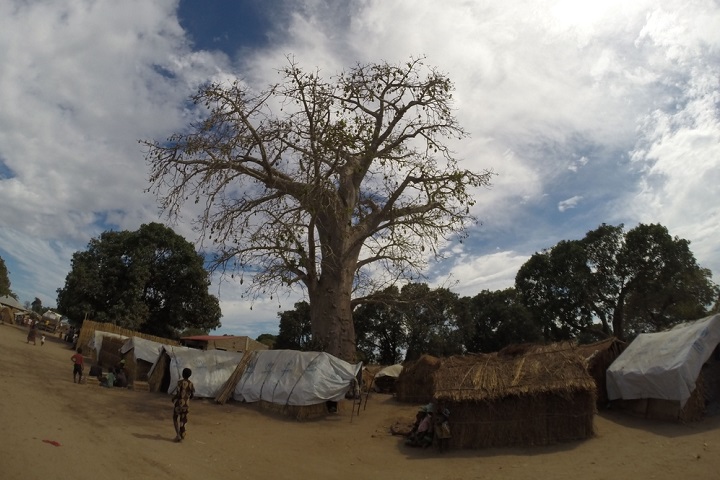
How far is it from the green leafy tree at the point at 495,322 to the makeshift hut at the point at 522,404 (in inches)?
982

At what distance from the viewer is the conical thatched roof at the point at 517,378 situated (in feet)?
28.6

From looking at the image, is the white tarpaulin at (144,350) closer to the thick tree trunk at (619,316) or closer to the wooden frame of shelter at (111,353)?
the wooden frame of shelter at (111,353)

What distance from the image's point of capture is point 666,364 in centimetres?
916

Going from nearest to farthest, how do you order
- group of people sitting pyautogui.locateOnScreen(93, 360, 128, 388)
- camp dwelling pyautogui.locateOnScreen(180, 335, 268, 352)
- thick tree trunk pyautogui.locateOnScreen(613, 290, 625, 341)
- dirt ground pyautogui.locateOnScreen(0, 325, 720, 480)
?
1. dirt ground pyautogui.locateOnScreen(0, 325, 720, 480)
2. group of people sitting pyautogui.locateOnScreen(93, 360, 128, 388)
3. thick tree trunk pyautogui.locateOnScreen(613, 290, 625, 341)
4. camp dwelling pyautogui.locateOnScreen(180, 335, 268, 352)

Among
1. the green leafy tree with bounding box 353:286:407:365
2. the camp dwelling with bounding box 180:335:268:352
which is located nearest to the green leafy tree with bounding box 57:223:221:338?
the camp dwelling with bounding box 180:335:268:352

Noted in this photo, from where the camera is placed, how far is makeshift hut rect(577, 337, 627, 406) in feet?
35.5

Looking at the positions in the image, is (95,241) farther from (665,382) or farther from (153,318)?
(665,382)

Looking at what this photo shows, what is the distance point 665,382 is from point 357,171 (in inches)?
339

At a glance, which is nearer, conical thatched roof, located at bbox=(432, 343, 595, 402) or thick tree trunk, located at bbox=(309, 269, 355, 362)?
conical thatched roof, located at bbox=(432, 343, 595, 402)

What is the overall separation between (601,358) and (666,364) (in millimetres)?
2095

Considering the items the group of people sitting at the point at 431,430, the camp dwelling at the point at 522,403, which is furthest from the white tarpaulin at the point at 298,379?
the camp dwelling at the point at 522,403

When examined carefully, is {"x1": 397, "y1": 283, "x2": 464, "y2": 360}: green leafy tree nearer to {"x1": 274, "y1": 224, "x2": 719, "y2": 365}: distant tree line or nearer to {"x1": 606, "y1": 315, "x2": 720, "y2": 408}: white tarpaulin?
{"x1": 274, "y1": 224, "x2": 719, "y2": 365}: distant tree line

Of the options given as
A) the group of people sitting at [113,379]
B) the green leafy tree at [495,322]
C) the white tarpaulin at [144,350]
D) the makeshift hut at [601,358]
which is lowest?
the group of people sitting at [113,379]

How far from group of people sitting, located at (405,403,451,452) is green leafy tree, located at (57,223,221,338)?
27.4m
